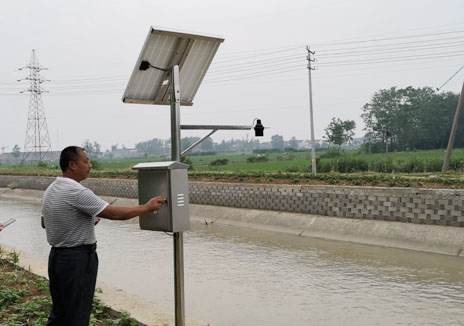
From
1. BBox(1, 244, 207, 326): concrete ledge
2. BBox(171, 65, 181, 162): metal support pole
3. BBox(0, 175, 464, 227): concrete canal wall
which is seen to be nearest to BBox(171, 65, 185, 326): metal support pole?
BBox(171, 65, 181, 162): metal support pole

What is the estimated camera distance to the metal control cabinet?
128 inches

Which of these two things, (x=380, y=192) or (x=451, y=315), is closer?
(x=451, y=315)

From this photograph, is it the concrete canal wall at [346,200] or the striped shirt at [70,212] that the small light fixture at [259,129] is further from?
the concrete canal wall at [346,200]

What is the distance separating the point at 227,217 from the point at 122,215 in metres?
9.00

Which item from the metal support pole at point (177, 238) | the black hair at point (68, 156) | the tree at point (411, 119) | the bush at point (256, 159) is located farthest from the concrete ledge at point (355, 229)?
the tree at point (411, 119)

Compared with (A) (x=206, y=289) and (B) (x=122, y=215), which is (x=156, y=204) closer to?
(B) (x=122, y=215)

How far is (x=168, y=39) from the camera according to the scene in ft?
11.9

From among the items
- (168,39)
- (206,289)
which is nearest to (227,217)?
(206,289)

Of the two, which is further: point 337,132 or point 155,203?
point 337,132

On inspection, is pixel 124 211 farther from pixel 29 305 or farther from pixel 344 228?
pixel 344 228

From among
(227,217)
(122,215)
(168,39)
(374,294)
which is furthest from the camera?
(227,217)

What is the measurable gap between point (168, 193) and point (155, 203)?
149 mm

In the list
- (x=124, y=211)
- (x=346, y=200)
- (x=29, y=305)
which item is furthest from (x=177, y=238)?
(x=346, y=200)

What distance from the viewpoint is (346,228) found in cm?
903
